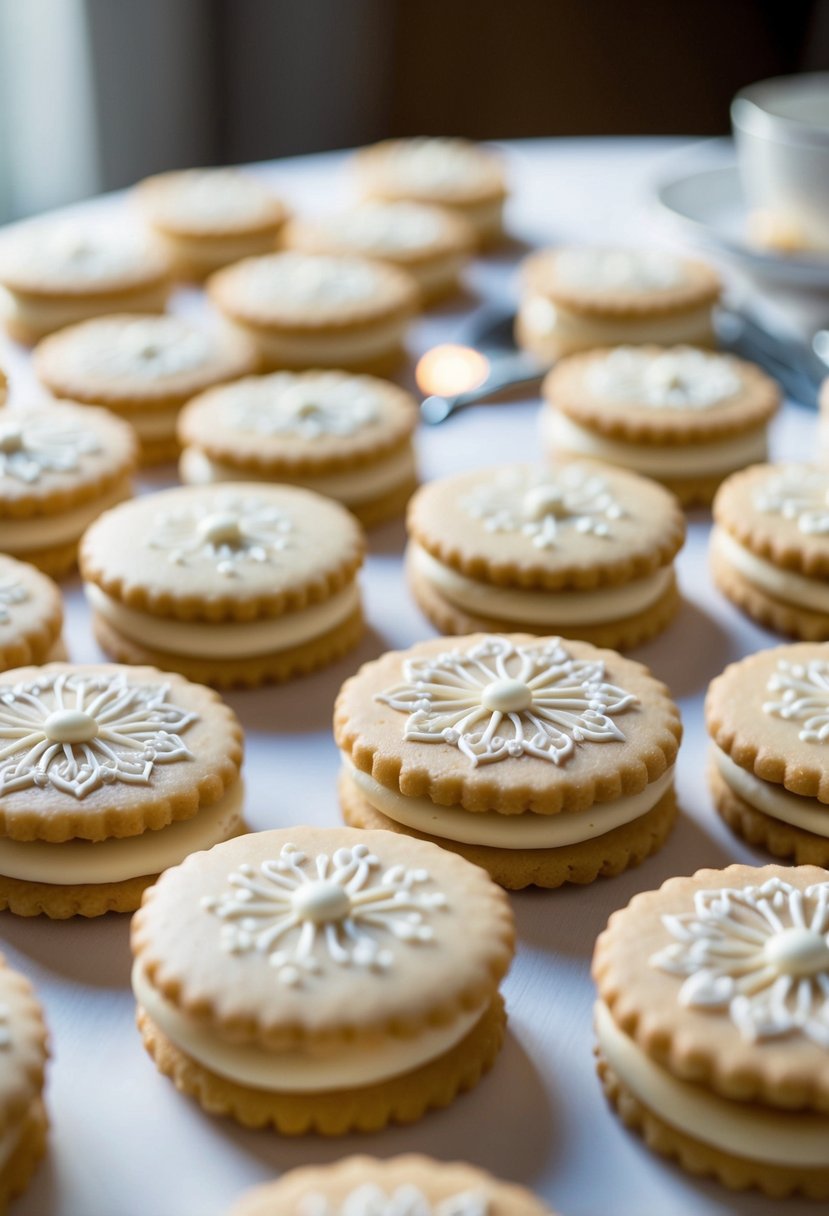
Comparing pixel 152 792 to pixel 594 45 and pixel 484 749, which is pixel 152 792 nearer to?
pixel 484 749

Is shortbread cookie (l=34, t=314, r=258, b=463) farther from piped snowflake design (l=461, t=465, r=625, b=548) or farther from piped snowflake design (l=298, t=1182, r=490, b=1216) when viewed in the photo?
piped snowflake design (l=298, t=1182, r=490, b=1216)

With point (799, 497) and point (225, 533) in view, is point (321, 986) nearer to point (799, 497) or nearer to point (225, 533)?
point (225, 533)

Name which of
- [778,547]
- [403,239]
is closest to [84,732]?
[778,547]

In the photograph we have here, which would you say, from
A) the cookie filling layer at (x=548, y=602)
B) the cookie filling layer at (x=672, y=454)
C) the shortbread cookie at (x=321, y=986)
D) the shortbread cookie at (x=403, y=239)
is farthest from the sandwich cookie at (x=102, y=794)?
the shortbread cookie at (x=403, y=239)

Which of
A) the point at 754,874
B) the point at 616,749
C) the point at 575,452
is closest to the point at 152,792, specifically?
the point at 616,749

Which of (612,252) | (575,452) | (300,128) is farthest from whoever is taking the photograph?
(300,128)

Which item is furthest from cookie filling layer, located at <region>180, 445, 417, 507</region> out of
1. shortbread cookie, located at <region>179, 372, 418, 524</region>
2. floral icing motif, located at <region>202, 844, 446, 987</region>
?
floral icing motif, located at <region>202, 844, 446, 987</region>
